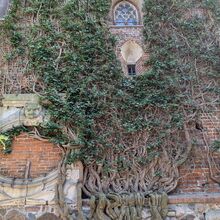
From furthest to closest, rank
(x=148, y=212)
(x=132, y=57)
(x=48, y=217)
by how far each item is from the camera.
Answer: (x=132, y=57) < (x=148, y=212) < (x=48, y=217)

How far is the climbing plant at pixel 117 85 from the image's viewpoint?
6.23 meters

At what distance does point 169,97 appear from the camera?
6.86 meters

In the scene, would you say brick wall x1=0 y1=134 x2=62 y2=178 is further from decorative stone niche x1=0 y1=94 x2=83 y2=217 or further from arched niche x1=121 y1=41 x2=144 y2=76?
arched niche x1=121 y1=41 x2=144 y2=76

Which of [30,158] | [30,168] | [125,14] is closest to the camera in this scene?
[30,168]

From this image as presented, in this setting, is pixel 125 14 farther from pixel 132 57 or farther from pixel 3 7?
pixel 3 7

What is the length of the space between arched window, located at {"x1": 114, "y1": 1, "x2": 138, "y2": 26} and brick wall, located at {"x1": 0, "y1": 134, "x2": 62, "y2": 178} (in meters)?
3.87

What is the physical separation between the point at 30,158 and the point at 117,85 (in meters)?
2.37

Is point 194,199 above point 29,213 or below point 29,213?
above

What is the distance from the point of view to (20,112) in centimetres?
655

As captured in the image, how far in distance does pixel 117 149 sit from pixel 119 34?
3.14 meters

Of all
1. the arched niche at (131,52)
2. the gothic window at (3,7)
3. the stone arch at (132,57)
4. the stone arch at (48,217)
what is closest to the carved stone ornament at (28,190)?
the stone arch at (48,217)

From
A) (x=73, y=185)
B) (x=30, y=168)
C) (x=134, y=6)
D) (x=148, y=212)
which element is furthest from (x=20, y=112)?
(x=134, y=6)

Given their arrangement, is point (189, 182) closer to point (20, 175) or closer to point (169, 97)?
point (169, 97)

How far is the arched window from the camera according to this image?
27.6 ft
